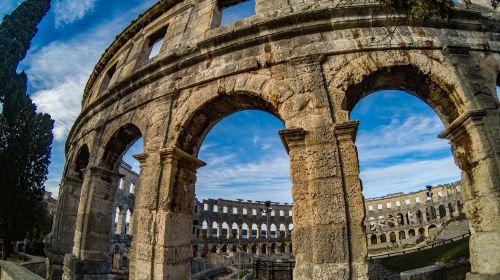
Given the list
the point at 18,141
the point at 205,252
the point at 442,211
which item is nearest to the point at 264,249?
the point at 205,252

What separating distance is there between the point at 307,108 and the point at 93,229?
20.0ft

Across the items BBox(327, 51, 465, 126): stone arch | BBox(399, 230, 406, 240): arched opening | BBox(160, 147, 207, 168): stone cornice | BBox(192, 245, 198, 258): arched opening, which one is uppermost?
BBox(327, 51, 465, 126): stone arch

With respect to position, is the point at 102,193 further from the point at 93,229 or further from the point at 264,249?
the point at 264,249

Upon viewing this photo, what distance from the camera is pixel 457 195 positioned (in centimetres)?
3934

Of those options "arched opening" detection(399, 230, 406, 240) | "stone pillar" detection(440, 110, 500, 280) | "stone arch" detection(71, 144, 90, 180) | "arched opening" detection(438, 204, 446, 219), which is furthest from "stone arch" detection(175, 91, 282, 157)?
"arched opening" detection(399, 230, 406, 240)

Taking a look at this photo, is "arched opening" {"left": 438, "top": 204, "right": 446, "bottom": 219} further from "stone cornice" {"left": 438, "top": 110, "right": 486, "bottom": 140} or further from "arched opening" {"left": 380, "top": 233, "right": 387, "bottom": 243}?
Result: "stone cornice" {"left": 438, "top": 110, "right": 486, "bottom": 140}

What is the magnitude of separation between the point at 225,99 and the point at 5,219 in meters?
15.4

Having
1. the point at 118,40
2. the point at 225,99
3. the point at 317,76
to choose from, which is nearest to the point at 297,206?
the point at 317,76

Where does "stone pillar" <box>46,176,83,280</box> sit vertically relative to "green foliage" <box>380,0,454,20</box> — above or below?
below

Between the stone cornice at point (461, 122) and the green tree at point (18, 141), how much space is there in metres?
18.9

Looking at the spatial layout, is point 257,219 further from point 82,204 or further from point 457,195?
point 82,204

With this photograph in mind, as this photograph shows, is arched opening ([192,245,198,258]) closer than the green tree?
No

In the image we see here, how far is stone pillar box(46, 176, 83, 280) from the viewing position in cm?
840

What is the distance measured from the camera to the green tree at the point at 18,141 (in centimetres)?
1426
